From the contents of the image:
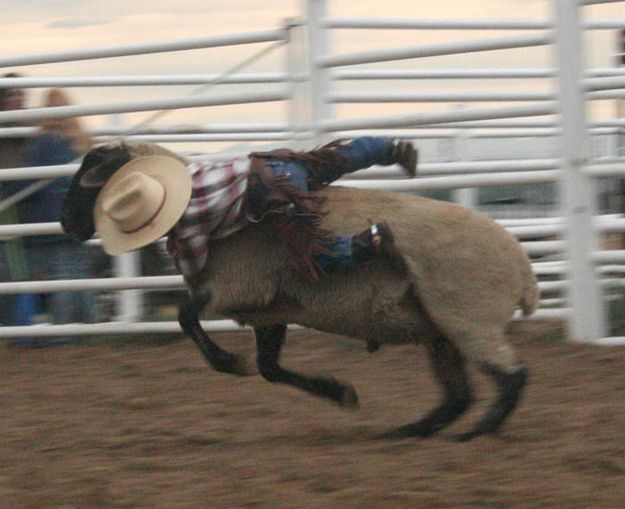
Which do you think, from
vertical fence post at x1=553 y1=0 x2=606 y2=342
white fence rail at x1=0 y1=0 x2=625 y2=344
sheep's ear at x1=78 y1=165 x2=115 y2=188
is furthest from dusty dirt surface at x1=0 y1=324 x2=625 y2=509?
sheep's ear at x1=78 y1=165 x2=115 y2=188

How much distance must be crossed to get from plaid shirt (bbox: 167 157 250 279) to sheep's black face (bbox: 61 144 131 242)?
1.12 feet

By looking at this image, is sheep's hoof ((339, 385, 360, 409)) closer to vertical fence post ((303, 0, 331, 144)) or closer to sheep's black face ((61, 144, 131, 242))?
sheep's black face ((61, 144, 131, 242))

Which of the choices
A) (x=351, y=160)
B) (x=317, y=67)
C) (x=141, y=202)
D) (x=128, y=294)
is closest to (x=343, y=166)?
(x=351, y=160)

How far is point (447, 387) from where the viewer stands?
15.2ft

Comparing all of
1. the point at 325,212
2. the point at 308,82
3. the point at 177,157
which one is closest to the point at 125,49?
the point at 308,82

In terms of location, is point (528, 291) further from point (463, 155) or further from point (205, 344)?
point (463, 155)

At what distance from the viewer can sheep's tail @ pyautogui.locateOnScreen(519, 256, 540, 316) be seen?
4.51 meters

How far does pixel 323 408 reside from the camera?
5.08 meters

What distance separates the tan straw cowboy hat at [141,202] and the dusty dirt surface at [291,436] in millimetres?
716

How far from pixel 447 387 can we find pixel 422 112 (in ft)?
6.06

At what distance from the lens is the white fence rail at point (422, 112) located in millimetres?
5852

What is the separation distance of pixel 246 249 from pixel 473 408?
1.16m

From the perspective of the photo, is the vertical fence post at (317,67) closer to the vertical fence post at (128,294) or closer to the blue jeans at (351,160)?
the vertical fence post at (128,294)

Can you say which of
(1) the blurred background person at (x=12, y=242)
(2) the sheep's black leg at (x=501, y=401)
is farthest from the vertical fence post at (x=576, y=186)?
(1) the blurred background person at (x=12, y=242)
